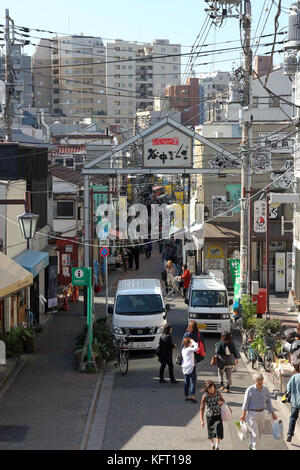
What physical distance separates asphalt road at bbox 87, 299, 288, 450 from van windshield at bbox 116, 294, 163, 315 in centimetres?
165

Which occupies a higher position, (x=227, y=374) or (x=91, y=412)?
(x=227, y=374)

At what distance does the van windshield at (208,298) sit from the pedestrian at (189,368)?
8.43m

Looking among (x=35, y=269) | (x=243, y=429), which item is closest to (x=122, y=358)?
(x=35, y=269)

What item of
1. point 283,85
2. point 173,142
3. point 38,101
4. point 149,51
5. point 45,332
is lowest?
point 45,332

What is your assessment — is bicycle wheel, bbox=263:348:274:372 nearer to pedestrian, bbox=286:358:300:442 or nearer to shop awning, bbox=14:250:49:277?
pedestrian, bbox=286:358:300:442

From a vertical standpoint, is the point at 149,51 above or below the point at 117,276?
above

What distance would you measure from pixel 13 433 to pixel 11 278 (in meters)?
5.04

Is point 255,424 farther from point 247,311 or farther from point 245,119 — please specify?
point 245,119

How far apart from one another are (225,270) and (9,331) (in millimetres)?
17260

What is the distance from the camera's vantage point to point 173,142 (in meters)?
28.0

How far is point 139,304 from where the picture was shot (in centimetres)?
2214

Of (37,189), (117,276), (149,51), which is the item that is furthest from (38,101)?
(37,189)

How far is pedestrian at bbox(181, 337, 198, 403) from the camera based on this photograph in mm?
15578

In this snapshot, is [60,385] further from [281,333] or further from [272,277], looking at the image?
[272,277]
